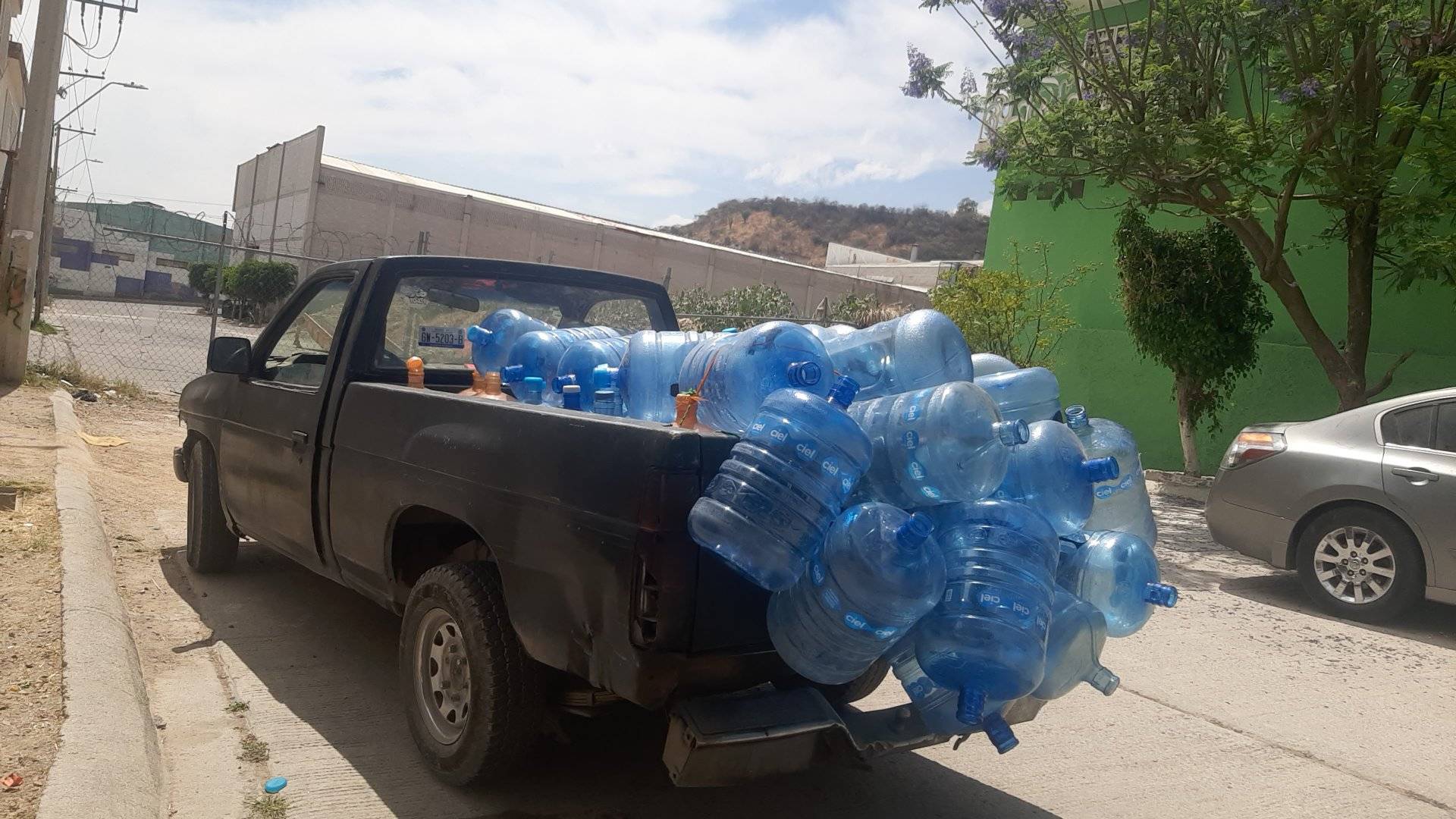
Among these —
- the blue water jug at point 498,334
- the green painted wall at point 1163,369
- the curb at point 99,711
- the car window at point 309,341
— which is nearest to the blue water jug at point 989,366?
the blue water jug at point 498,334

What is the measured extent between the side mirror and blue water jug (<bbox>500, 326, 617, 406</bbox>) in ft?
5.42

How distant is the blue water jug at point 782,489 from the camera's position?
2.89m

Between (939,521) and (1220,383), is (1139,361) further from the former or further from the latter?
(939,521)

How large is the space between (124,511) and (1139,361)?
1197 cm

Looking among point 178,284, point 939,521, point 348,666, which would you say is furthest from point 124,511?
point 178,284

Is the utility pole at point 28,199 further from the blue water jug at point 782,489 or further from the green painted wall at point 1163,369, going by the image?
the blue water jug at point 782,489

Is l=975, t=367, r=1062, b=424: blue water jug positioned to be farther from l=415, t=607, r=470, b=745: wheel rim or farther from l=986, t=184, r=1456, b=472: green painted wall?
l=986, t=184, r=1456, b=472: green painted wall

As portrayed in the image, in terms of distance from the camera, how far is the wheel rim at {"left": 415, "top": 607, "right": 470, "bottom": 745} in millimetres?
3725

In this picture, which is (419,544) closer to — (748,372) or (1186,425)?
(748,372)

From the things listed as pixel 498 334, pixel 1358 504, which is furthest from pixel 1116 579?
pixel 1358 504

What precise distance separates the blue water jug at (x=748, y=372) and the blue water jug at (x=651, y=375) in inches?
16.3

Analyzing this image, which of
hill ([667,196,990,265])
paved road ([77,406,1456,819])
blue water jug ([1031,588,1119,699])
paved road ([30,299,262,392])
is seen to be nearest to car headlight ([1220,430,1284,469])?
paved road ([77,406,1456,819])

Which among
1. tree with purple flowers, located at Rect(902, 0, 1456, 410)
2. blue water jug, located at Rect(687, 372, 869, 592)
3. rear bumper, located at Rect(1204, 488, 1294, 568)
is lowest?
rear bumper, located at Rect(1204, 488, 1294, 568)

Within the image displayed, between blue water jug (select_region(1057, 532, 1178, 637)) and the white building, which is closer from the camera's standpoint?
blue water jug (select_region(1057, 532, 1178, 637))
